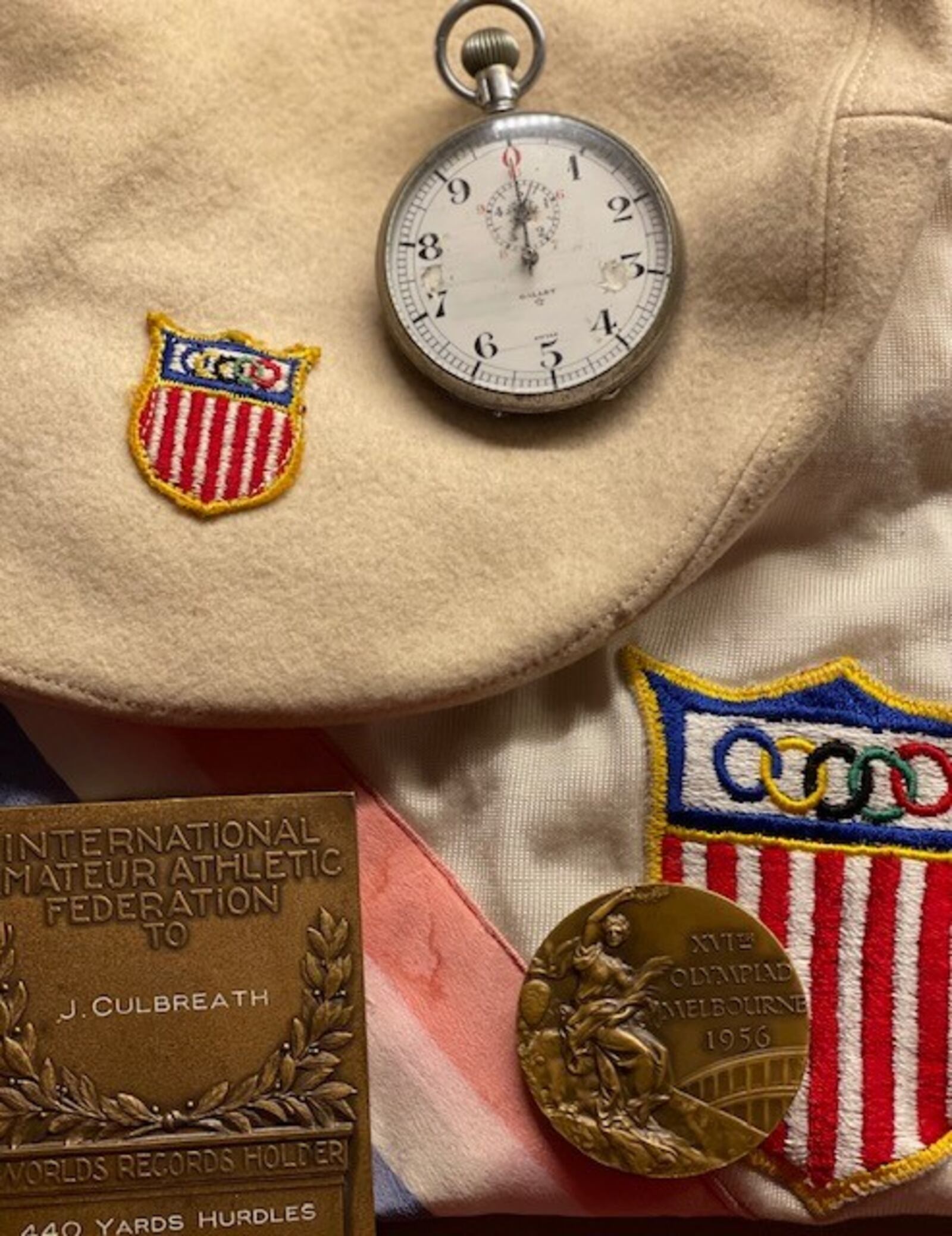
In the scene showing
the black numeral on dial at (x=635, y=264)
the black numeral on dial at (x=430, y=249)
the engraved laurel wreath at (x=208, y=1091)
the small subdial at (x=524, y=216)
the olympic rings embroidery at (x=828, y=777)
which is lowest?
the engraved laurel wreath at (x=208, y=1091)

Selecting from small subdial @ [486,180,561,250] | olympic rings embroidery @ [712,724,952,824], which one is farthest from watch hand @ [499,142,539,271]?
olympic rings embroidery @ [712,724,952,824]

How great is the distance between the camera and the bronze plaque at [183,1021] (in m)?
0.67

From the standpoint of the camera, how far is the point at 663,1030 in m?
0.70

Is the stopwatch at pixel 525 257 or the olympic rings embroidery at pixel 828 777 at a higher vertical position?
the stopwatch at pixel 525 257

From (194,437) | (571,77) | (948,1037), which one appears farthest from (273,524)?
(948,1037)

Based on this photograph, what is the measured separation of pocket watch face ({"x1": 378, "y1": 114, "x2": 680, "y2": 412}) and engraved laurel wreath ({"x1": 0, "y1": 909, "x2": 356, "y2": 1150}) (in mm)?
294

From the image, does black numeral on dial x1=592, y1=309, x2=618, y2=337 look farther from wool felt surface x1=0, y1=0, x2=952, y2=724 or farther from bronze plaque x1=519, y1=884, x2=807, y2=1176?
bronze plaque x1=519, y1=884, x2=807, y2=1176

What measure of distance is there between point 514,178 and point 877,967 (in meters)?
0.43

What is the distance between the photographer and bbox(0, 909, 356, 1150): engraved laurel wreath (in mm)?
674

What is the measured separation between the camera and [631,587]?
2.28 feet

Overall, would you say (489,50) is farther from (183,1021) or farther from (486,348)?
(183,1021)

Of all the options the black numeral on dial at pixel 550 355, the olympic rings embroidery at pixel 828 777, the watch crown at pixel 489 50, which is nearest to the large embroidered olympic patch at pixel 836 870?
the olympic rings embroidery at pixel 828 777

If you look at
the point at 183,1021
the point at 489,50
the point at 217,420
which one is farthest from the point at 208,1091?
the point at 489,50

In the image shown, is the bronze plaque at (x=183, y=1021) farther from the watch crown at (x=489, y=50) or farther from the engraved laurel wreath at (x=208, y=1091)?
the watch crown at (x=489, y=50)
